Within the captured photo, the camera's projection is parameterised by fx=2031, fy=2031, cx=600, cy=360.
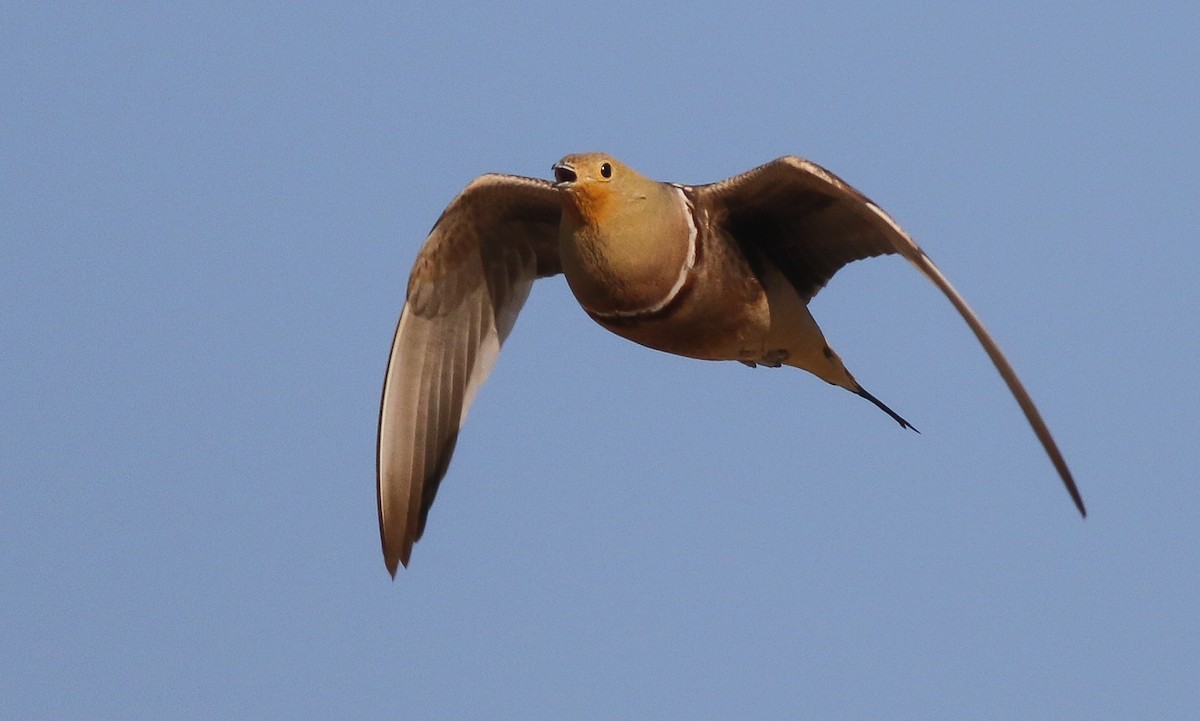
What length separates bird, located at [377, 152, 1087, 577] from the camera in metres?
10.7

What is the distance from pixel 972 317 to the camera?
9766mm

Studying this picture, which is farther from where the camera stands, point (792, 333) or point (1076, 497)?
point (792, 333)

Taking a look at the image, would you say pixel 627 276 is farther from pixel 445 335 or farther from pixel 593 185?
pixel 445 335

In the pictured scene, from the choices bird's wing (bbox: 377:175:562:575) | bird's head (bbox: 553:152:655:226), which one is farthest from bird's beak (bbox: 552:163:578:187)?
bird's wing (bbox: 377:175:562:575)

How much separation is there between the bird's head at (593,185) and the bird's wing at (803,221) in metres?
0.75

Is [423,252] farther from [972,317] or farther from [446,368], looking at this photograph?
[972,317]

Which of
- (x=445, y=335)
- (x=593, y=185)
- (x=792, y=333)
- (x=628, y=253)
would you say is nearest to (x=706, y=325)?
(x=792, y=333)

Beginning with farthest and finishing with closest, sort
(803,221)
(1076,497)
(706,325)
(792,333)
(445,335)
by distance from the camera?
(445,335) → (792,333) → (803,221) → (706,325) → (1076,497)

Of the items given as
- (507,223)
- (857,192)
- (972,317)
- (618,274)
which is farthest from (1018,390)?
(507,223)

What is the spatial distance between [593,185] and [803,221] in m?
1.46

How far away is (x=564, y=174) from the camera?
10.6m

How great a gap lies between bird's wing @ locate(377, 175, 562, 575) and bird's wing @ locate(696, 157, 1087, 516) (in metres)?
1.33

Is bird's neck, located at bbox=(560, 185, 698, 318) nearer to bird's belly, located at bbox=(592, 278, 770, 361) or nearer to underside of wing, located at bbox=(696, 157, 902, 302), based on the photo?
bird's belly, located at bbox=(592, 278, 770, 361)

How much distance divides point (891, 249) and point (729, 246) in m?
0.90
